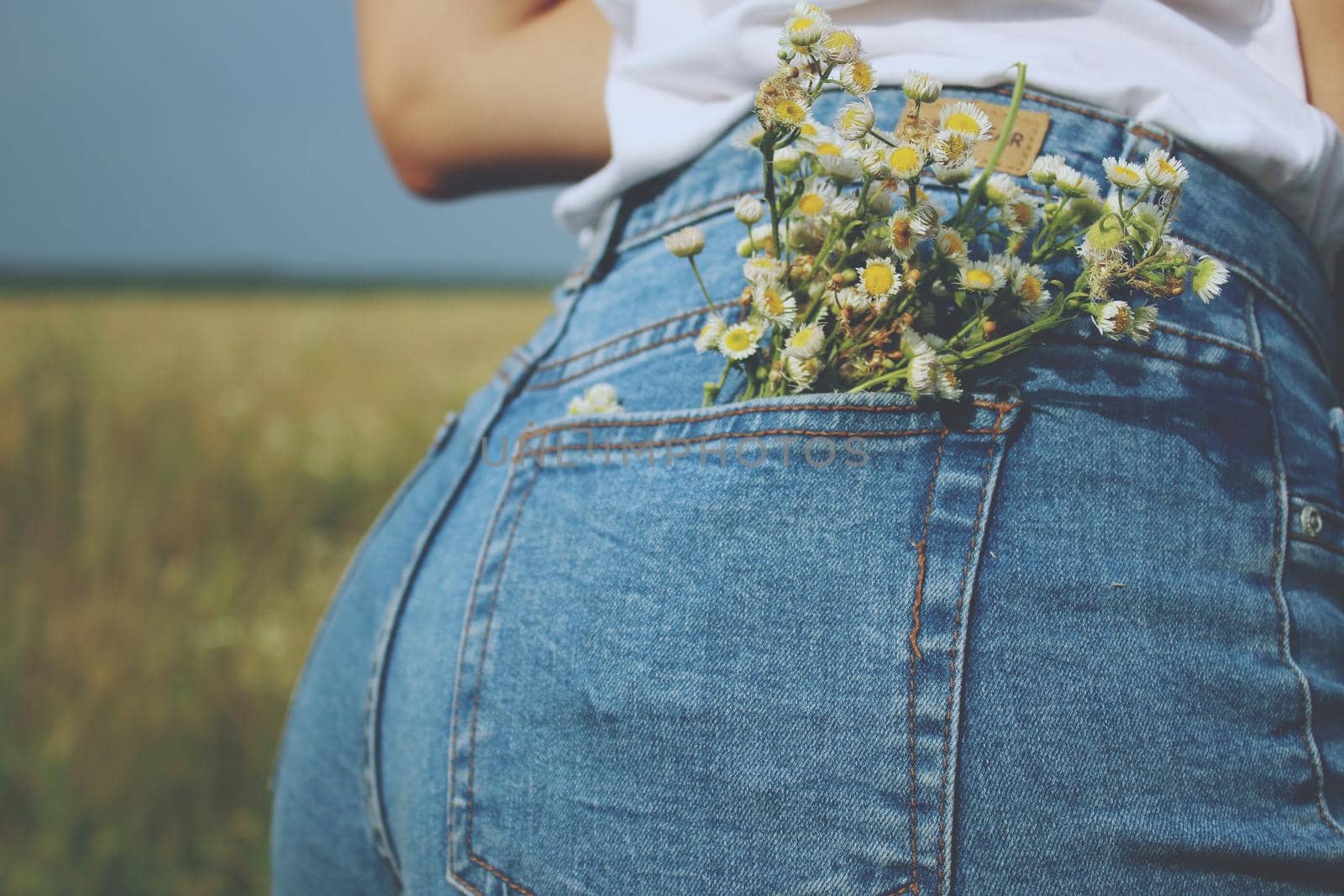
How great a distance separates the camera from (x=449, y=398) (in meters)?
5.86

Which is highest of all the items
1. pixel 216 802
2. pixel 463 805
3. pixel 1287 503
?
pixel 1287 503

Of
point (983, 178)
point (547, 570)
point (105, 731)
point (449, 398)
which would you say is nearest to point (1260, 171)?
point (983, 178)

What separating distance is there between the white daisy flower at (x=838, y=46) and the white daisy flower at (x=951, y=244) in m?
0.17

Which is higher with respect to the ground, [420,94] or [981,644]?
[420,94]

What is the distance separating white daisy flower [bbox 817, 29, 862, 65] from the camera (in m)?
0.81

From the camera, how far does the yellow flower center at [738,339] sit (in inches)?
33.9

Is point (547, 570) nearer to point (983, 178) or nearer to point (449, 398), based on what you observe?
point (983, 178)

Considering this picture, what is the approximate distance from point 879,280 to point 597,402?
0.31 meters

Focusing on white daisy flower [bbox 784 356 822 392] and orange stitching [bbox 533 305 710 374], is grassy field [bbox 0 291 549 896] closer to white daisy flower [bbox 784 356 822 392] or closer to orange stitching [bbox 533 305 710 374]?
orange stitching [bbox 533 305 710 374]

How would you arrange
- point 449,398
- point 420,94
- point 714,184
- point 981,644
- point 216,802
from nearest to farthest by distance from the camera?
1. point 981,644
2. point 714,184
3. point 420,94
4. point 216,802
5. point 449,398

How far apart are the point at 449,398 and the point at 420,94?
4625 millimetres

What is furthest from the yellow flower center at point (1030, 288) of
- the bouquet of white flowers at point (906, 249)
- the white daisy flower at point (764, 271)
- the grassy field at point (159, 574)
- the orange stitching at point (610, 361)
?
the grassy field at point (159, 574)

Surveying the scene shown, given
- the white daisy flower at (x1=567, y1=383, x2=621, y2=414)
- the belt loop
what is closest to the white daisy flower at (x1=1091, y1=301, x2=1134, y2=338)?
the white daisy flower at (x1=567, y1=383, x2=621, y2=414)

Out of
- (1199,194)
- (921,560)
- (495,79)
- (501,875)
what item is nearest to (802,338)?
(921,560)
